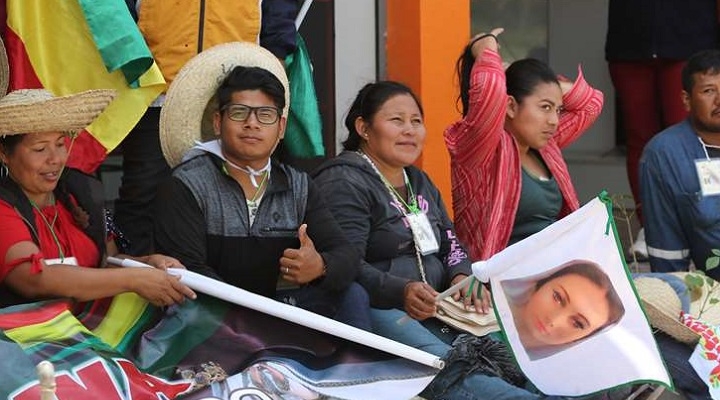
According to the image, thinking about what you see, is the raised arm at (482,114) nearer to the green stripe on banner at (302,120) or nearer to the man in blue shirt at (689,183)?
the green stripe on banner at (302,120)

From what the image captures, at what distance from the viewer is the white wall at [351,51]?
6.65 meters

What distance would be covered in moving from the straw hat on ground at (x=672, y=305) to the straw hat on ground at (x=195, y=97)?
1.55m

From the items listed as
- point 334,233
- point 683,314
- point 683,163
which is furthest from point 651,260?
point 334,233

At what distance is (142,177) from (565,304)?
1853mm

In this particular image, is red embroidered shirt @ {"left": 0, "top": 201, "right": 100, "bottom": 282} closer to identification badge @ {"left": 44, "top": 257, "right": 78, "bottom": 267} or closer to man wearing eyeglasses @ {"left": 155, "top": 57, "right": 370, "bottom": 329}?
identification badge @ {"left": 44, "top": 257, "right": 78, "bottom": 267}

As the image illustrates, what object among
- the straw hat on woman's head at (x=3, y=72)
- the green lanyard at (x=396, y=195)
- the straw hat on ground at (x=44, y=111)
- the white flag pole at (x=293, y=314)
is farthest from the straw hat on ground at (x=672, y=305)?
the straw hat on woman's head at (x=3, y=72)

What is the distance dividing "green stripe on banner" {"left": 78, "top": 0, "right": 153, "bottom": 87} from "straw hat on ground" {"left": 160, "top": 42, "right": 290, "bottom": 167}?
20 cm

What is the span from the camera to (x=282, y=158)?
564cm

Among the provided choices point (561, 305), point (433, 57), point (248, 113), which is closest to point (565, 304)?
point (561, 305)

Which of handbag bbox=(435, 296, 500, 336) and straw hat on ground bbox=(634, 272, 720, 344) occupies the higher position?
handbag bbox=(435, 296, 500, 336)

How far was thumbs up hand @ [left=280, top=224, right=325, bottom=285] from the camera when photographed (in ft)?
14.4

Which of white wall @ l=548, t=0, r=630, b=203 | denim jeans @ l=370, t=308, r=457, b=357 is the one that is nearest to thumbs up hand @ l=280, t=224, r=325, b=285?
denim jeans @ l=370, t=308, r=457, b=357

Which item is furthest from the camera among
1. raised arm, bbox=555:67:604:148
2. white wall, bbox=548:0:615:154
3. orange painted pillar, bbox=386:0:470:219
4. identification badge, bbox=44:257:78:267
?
white wall, bbox=548:0:615:154

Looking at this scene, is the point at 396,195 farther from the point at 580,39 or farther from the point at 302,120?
the point at 580,39
